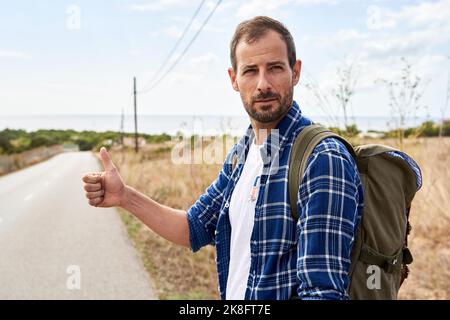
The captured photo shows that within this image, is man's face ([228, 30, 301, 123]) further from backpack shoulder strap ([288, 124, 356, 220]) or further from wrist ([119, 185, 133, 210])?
wrist ([119, 185, 133, 210])

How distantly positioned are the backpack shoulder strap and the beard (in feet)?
0.57

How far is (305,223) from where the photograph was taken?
1.45 meters

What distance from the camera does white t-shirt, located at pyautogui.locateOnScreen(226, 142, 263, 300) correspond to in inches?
67.5

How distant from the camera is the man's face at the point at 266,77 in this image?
1698 mm

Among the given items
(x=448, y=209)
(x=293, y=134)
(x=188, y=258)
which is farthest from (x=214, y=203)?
(x=188, y=258)

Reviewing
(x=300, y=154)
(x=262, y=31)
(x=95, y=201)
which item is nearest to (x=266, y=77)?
(x=262, y=31)

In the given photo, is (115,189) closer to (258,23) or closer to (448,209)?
(258,23)

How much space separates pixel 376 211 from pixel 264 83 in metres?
0.56

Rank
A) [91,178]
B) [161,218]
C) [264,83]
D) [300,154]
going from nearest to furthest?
[300,154], [264,83], [91,178], [161,218]

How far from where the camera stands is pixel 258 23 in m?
1.73

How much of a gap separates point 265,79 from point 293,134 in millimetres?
210

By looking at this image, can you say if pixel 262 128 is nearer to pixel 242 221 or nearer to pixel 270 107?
pixel 270 107
